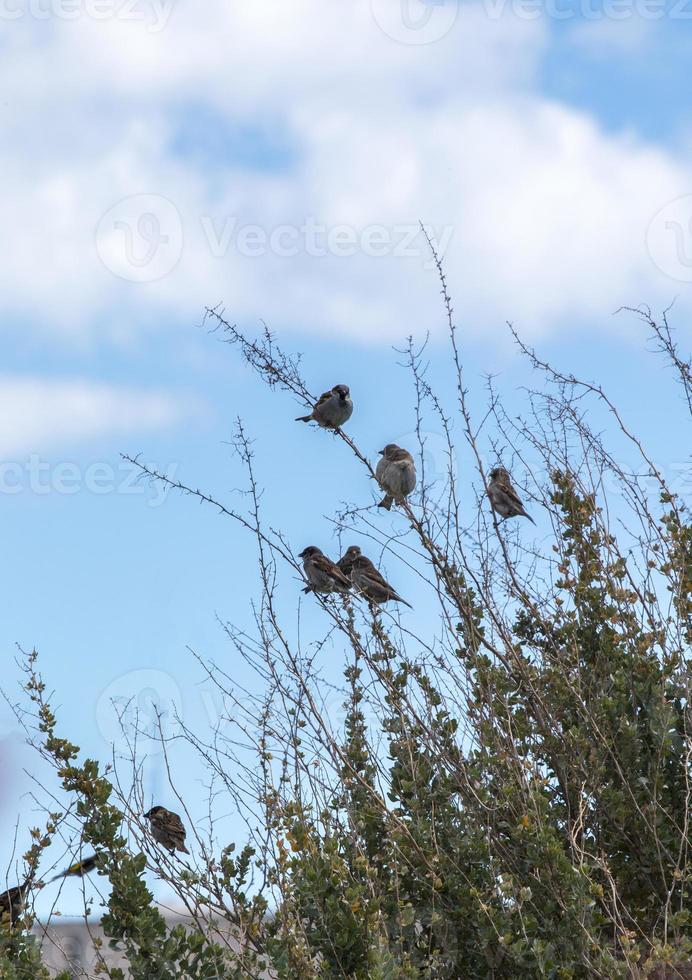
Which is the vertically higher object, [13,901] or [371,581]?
[371,581]

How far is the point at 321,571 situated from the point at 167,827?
90.7 inches

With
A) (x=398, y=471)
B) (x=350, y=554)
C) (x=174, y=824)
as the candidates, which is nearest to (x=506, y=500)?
(x=398, y=471)

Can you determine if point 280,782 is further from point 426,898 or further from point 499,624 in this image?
point 499,624

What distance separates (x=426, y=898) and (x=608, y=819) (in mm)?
1195

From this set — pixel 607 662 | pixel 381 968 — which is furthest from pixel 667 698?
pixel 381 968

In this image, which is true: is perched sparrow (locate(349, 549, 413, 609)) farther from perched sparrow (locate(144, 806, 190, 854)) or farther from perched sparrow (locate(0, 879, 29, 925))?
perched sparrow (locate(0, 879, 29, 925))

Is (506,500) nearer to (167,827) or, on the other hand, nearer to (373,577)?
(373,577)

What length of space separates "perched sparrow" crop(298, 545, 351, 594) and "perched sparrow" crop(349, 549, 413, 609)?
0.70 ft

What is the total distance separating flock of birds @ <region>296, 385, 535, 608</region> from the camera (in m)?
9.14

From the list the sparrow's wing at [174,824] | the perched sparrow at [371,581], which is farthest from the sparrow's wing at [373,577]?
the sparrow's wing at [174,824]

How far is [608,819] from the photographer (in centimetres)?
656

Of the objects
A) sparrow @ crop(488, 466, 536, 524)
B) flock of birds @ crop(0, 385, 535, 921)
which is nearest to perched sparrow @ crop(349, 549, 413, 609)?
flock of birds @ crop(0, 385, 535, 921)

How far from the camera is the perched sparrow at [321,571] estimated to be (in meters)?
8.80

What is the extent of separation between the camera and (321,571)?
9.36 meters
